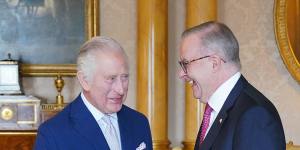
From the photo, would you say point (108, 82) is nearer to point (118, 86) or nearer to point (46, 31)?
point (118, 86)

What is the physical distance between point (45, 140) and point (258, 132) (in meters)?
0.87

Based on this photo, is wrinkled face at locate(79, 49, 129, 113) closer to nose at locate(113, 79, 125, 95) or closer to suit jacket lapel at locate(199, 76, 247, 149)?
nose at locate(113, 79, 125, 95)

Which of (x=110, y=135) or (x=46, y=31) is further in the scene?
(x=46, y=31)

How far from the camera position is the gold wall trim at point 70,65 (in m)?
5.42

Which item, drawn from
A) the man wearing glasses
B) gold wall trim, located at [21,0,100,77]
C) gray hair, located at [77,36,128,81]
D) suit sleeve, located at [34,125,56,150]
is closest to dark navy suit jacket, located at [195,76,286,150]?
the man wearing glasses

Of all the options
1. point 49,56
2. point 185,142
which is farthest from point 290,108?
point 49,56

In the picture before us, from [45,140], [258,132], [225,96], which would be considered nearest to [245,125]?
[258,132]

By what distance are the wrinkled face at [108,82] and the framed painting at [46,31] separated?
313 centimetres

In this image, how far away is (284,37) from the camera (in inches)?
217

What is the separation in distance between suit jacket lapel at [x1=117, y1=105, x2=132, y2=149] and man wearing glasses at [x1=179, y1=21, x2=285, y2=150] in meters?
0.34

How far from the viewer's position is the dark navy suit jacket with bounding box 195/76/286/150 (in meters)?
2.04

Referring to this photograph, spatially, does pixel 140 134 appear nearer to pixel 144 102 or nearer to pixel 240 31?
pixel 144 102

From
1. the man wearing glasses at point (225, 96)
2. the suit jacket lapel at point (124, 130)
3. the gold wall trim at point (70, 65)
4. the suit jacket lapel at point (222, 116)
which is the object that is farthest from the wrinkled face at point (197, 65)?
the gold wall trim at point (70, 65)

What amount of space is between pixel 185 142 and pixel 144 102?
55 cm
